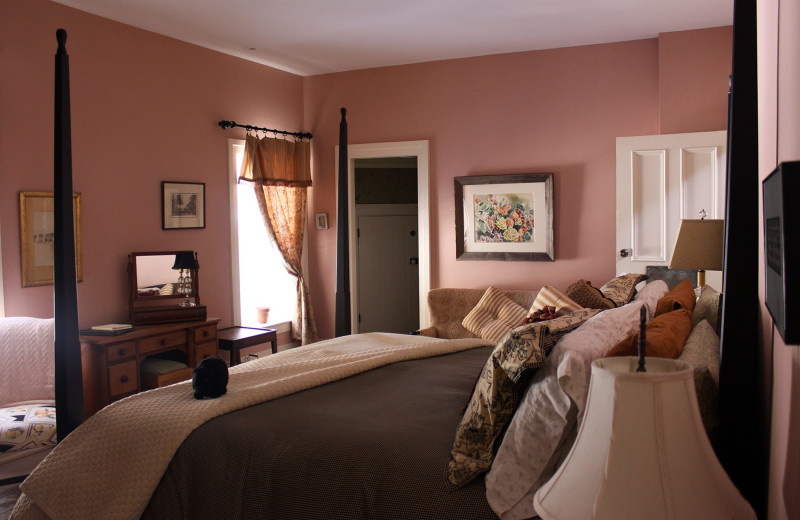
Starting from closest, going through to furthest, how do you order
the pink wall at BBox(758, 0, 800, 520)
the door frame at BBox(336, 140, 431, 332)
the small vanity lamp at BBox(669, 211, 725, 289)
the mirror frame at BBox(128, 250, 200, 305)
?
the pink wall at BBox(758, 0, 800, 520) → the small vanity lamp at BBox(669, 211, 725, 289) → the mirror frame at BBox(128, 250, 200, 305) → the door frame at BBox(336, 140, 431, 332)

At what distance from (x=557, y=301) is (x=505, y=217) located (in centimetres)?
147

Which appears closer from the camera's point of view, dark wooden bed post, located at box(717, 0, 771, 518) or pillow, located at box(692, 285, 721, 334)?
dark wooden bed post, located at box(717, 0, 771, 518)

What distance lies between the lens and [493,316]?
5.31m

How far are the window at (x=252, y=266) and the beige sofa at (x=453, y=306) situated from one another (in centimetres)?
147

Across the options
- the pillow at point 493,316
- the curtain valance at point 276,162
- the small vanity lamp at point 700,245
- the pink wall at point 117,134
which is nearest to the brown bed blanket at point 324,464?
the small vanity lamp at point 700,245

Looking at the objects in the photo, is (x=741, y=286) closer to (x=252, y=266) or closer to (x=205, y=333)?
(x=205, y=333)

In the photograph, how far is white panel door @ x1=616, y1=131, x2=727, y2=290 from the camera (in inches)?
188

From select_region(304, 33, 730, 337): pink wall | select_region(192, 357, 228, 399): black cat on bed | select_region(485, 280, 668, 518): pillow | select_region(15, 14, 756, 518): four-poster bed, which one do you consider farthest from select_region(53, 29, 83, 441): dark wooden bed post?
select_region(304, 33, 730, 337): pink wall

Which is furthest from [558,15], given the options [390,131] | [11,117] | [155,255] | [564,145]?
[11,117]

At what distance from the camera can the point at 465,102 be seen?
19.2 feet

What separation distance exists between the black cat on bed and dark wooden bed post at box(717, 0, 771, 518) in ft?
5.75

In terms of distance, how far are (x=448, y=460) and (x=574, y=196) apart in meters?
4.02

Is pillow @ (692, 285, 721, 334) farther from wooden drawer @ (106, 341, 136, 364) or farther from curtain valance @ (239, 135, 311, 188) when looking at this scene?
curtain valance @ (239, 135, 311, 188)

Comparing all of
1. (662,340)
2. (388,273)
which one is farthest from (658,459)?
(388,273)
